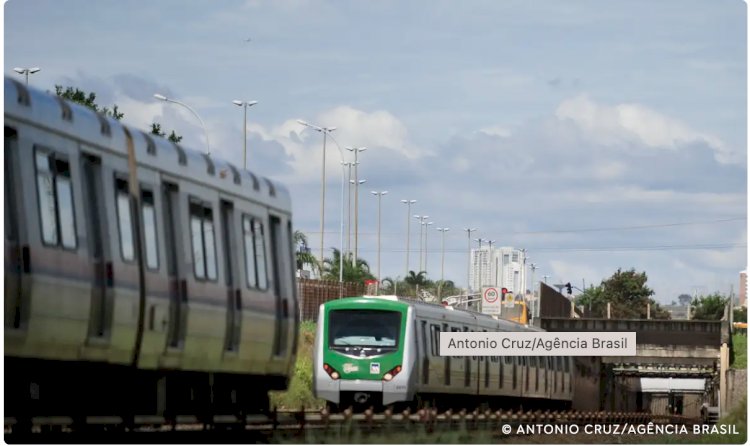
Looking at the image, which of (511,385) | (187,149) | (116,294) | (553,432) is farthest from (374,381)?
(116,294)

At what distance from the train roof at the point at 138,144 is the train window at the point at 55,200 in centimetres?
33

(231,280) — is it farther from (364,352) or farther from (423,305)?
(423,305)

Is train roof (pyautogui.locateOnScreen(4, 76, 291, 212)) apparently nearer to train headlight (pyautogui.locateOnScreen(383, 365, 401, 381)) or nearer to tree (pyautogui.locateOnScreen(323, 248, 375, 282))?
train headlight (pyautogui.locateOnScreen(383, 365, 401, 381))

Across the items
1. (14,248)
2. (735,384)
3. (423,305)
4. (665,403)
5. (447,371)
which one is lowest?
(665,403)

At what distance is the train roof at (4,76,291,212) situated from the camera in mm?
15562

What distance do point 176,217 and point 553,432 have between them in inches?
497

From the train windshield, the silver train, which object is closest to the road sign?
the train windshield

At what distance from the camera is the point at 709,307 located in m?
97.5

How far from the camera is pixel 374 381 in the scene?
3362cm

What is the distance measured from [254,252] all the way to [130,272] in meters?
4.39

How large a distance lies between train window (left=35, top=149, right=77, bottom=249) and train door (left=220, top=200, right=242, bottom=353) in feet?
14.3

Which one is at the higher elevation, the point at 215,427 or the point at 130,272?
the point at 130,272

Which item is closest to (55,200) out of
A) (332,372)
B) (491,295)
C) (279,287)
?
(279,287)

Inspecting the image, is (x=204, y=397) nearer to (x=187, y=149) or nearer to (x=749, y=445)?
(x=187, y=149)
